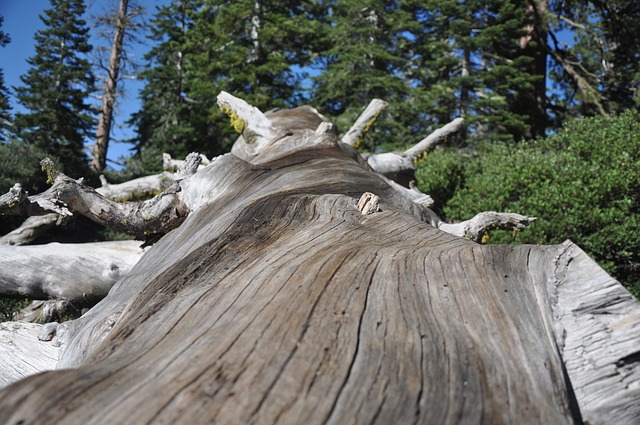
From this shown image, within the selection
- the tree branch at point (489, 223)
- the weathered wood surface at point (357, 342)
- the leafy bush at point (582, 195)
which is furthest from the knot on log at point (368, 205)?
the leafy bush at point (582, 195)

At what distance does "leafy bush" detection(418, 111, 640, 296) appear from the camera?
22.7 ft

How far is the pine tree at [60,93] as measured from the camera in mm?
16203

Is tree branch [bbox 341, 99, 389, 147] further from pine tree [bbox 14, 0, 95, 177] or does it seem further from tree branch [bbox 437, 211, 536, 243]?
pine tree [bbox 14, 0, 95, 177]

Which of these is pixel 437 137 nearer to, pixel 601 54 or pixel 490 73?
pixel 490 73

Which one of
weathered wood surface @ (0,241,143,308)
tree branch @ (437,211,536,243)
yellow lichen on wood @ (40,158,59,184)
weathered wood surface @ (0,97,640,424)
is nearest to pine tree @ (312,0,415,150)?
tree branch @ (437,211,536,243)

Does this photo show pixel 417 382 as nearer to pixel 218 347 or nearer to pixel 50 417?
pixel 218 347

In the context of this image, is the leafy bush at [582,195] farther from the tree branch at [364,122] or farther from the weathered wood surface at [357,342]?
the weathered wood surface at [357,342]

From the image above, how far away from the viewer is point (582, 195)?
7168mm

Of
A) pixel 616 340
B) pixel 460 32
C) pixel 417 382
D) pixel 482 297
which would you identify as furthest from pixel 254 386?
pixel 460 32

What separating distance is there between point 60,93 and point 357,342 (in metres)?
17.9

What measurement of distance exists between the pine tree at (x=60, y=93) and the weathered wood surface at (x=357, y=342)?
1493 centimetres

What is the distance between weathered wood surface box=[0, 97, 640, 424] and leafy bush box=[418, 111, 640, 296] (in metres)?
5.30

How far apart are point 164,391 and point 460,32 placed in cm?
1611

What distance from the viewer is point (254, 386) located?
1.25m
